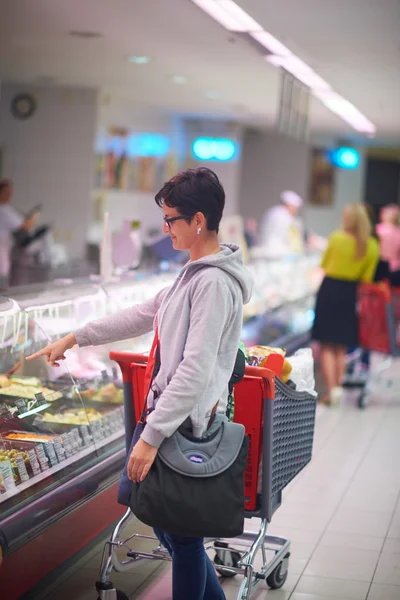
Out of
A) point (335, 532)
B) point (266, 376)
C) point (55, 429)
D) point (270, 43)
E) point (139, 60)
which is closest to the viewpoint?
point (266, 376)

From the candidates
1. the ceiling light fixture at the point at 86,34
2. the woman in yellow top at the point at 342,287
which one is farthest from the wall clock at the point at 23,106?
the woman in yellow top at the point at 342,287

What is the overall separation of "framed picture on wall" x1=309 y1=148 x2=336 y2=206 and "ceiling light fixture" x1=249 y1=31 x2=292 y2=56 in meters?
12.0

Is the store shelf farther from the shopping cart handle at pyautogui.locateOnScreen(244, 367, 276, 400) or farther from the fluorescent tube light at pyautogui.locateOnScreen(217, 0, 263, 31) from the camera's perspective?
the fluorescent tube light at pyautogui.locateOnScreen(217, 0, 263, 31)

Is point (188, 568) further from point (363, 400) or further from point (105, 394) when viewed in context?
point (363, 400)

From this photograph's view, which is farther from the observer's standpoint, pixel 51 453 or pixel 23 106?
pixel 23 106

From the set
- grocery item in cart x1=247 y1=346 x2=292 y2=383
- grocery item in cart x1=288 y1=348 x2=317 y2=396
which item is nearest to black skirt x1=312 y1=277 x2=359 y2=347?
grocery item in cart x1=288 y1=348 x2=317 y2=396

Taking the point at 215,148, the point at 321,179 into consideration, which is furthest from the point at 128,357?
the point at 321,179

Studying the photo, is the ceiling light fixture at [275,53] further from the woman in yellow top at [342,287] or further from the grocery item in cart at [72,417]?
the grocery item in cart at [72,417]

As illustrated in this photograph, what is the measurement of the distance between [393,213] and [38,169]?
5.38 metres

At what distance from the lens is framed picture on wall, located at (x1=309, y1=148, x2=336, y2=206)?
19.8m

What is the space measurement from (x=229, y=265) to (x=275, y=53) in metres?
5.50

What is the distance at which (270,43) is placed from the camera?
7.44m

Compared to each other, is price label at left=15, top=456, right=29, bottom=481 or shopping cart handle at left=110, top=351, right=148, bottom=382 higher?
shopping cart handle at left=110, top=351, right=148, bottom=382

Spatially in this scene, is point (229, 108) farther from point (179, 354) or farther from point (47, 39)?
point (179, 354)
